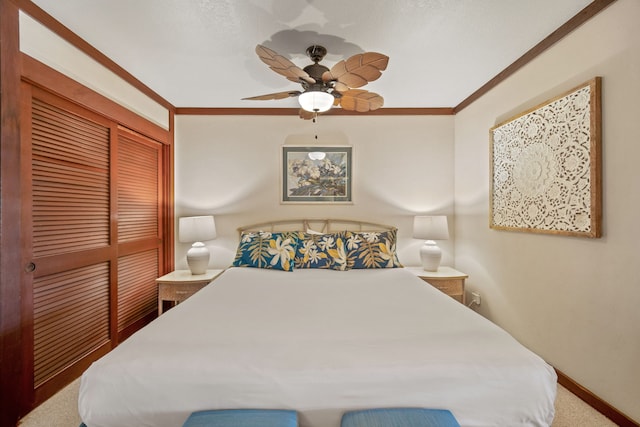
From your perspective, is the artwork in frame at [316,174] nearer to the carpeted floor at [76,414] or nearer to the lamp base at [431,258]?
the lamp base at [431,258]

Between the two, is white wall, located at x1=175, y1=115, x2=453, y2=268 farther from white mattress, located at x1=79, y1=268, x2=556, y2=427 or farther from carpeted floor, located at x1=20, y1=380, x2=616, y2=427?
white mattress, located at x1=79, y1=268, x2=556, y2=427

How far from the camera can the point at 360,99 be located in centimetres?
223

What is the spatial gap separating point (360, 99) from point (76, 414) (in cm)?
287

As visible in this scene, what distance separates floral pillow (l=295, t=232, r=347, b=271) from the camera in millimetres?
2855

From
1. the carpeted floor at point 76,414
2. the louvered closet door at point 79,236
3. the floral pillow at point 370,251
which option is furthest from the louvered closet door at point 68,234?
the floral pillow at point 370,251

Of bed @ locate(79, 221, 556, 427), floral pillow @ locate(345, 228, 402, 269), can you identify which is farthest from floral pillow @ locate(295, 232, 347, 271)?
bed @ locate(79, 221, 556, 427)

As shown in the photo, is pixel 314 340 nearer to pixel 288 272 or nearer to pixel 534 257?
pixel 288 272

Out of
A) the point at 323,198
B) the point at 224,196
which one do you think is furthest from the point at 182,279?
the point at 323,198

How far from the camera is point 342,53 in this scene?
7.48 ft

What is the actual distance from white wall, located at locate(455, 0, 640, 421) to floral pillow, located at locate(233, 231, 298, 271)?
2027mm

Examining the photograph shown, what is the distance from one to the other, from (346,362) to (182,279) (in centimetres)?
234

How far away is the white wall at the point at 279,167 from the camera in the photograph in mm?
3502

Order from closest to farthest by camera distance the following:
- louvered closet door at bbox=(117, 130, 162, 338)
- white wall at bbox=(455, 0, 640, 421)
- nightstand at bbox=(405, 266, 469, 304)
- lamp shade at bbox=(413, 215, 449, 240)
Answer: white wall at bbox=(455, 0, 640, 421), louvered closet door at bbox=(117, 130, 162, 338), nightstand at bbox=(405, 266, 469, 304), lamp shade at bbox=(413, 215, 449, 240)

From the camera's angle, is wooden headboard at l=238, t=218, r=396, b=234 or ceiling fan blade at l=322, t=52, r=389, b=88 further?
wooden headboard at l=238, t=218, r=396, b=234
